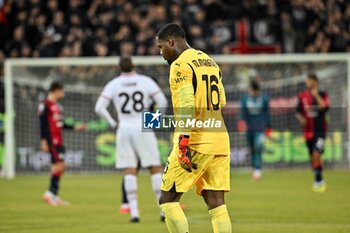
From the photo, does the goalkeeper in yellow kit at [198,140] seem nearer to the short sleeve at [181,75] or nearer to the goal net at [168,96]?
the short sleeve at [181,75]

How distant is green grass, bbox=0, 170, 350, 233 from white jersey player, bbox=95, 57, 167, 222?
29.2 inches

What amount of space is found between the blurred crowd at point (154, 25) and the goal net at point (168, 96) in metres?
1.01

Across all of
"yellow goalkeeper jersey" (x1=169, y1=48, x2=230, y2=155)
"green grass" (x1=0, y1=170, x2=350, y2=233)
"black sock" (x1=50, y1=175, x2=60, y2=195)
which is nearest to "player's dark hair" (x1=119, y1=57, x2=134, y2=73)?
"green grass" (x1=0, y1=170, x2=350, y2=233)

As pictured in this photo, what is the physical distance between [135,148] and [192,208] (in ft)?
6.81

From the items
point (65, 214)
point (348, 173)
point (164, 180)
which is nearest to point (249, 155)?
point (348, 173)

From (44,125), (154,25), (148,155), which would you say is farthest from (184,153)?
(154,25)

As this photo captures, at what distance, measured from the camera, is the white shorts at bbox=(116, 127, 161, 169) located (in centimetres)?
1325

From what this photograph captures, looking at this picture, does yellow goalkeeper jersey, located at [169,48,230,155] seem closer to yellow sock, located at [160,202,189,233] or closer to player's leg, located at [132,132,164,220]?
yellow sock, located at [160,202,189,233]

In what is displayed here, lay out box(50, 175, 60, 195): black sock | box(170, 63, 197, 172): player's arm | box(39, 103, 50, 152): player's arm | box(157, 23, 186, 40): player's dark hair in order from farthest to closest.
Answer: box(39, 103, 50, 152): player's arm
box(50, 175, 60, 195): black sock
box(157, 23, 186, 40): player's dark hair
box(170, 63, 197, 172): player's arm

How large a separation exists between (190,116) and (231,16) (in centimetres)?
1667

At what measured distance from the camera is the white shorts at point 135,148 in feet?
43.5

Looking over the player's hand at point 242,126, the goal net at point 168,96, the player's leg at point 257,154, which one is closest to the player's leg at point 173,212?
the player's leg at point 257,154

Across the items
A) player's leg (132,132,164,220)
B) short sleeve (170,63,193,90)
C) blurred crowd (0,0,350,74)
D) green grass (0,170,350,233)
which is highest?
blurred crowd (0,0,350,74)

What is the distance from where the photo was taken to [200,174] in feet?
28.8
